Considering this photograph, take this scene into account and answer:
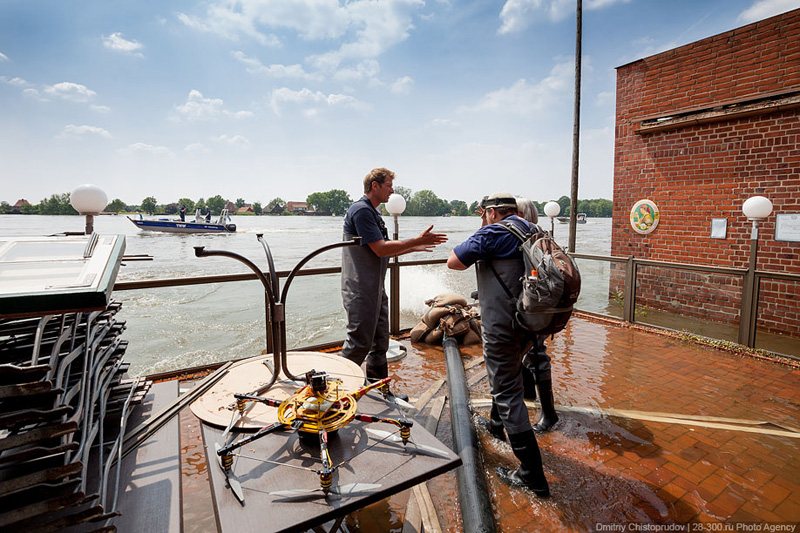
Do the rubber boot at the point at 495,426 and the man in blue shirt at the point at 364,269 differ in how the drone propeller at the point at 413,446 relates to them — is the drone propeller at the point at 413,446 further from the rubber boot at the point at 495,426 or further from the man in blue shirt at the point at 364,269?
the rubber boot at the point at 495,426

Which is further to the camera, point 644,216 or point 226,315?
A: point 226,315

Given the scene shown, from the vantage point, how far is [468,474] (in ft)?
6.88

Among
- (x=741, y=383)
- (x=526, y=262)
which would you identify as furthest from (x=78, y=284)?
(x=741, y=383)

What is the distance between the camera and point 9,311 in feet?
2.80

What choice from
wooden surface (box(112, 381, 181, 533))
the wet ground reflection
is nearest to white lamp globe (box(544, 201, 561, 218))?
the wet ground reflection

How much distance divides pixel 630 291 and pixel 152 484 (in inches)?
220

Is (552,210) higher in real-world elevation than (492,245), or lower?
higher

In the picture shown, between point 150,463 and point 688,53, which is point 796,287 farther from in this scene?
point 150,463

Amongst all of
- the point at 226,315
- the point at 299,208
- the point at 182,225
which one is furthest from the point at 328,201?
the point at 226,315

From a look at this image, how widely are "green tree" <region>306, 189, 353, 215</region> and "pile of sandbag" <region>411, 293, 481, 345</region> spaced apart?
44.8 metres

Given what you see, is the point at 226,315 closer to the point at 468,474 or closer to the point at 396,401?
the point at 468,474

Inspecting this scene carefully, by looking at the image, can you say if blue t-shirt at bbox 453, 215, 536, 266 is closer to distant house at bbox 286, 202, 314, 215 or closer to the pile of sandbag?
the pile of sandbag

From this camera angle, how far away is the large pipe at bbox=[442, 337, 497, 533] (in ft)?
6.10

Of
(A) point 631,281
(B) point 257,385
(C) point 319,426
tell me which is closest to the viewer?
(C) point 319,426
